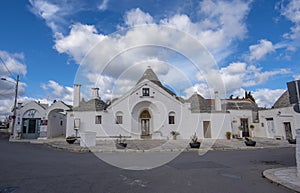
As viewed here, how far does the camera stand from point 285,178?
6.11 m

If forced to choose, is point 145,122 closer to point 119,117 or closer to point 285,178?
point 119,117

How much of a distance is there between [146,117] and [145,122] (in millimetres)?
593

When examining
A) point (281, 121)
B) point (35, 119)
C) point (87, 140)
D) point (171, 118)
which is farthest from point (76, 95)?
point (281, 121)

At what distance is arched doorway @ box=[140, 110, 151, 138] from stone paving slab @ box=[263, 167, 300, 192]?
58.8ft

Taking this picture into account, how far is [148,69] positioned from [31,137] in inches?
730

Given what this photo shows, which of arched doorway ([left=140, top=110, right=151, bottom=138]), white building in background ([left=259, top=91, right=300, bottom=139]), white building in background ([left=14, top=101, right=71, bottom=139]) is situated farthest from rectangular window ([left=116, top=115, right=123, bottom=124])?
white building in background ([left=259, top=91, right=300, bottom=139])

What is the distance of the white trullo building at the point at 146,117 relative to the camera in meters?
23.4

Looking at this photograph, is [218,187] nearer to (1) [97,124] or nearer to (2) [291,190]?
(2) [291,190]

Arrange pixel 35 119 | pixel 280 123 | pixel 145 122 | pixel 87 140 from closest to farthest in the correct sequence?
1. pixel 87 140
2. pixel 280 123
3. pixel 145 122
4. pixel 35 119

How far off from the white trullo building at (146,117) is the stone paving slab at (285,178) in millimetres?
16721

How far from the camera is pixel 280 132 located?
23.7 m

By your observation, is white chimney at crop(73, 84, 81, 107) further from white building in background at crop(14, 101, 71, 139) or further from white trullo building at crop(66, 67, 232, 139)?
white building in background at crop(14, 101, 71, 139)

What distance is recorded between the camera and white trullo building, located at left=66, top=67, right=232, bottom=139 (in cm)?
2338

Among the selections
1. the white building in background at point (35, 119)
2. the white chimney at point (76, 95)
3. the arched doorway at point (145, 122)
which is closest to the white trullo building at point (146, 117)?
the arched doorway at point (145, 122)
